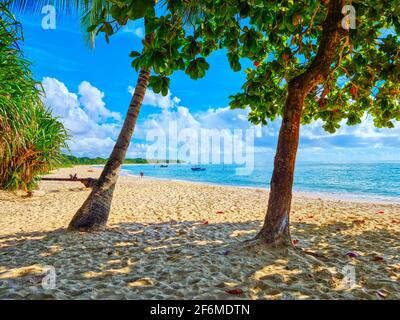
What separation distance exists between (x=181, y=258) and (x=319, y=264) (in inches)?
77.7

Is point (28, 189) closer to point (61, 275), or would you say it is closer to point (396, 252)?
point (61, 275)

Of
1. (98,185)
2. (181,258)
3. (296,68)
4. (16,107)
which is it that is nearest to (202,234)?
(181,258)

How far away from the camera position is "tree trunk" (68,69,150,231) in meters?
5.69

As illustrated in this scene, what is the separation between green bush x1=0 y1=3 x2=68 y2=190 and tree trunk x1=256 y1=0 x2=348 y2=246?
6.00m

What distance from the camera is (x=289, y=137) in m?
4.37

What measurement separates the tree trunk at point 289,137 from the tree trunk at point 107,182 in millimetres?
3105

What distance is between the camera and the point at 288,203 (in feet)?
14.6

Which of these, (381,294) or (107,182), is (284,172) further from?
(107,182)

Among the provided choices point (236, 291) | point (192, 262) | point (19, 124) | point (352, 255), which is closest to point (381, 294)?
point (352, 255)

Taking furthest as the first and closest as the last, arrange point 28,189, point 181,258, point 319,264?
point 28,189 < point 181,258 < point 319,264

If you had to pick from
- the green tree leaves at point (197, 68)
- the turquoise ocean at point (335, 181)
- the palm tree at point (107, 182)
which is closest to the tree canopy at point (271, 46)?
the green tree leaves at point (197, 68)

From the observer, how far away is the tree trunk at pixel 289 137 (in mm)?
4273

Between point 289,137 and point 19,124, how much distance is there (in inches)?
244

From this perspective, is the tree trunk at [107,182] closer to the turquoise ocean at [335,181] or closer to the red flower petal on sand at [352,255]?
the red flower petal on sand at [352,255]
